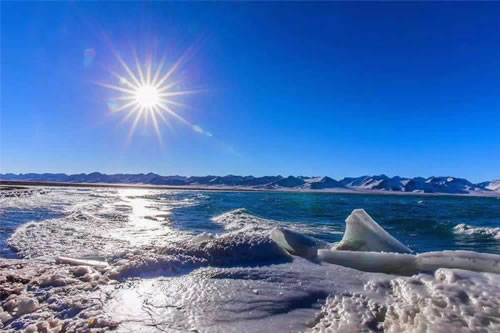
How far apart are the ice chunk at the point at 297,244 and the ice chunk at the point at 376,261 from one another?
1.00 feet

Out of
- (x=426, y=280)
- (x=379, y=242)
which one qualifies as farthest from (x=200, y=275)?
(x=379, y=242)

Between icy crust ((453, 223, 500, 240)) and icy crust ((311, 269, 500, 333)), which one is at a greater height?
icy crust ((311, 269, 500, 333))

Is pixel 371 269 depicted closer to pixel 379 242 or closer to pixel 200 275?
pixel 379 242

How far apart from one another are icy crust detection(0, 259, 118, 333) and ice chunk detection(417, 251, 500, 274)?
11.0 feet

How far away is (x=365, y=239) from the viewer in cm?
465

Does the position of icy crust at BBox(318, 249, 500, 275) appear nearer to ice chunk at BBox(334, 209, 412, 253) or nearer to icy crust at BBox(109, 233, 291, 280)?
ice chunk at BBox(334, 209, 412, 253)

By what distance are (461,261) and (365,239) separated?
1.42m

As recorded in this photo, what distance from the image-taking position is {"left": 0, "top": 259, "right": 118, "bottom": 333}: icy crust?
201 cm

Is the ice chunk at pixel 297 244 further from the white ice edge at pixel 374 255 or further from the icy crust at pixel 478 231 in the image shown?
the icy crust at pixel 478 231

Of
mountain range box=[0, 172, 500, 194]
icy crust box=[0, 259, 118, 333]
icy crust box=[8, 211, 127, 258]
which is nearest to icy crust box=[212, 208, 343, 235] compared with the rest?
icy crust box=[8, 211, 127, 258]

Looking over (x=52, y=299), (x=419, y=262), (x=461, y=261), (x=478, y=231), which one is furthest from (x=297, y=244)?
(x=478, y=231)

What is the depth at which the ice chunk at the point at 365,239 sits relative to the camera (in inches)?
177

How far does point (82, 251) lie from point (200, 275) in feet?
8.09

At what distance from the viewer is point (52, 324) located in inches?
78.8
